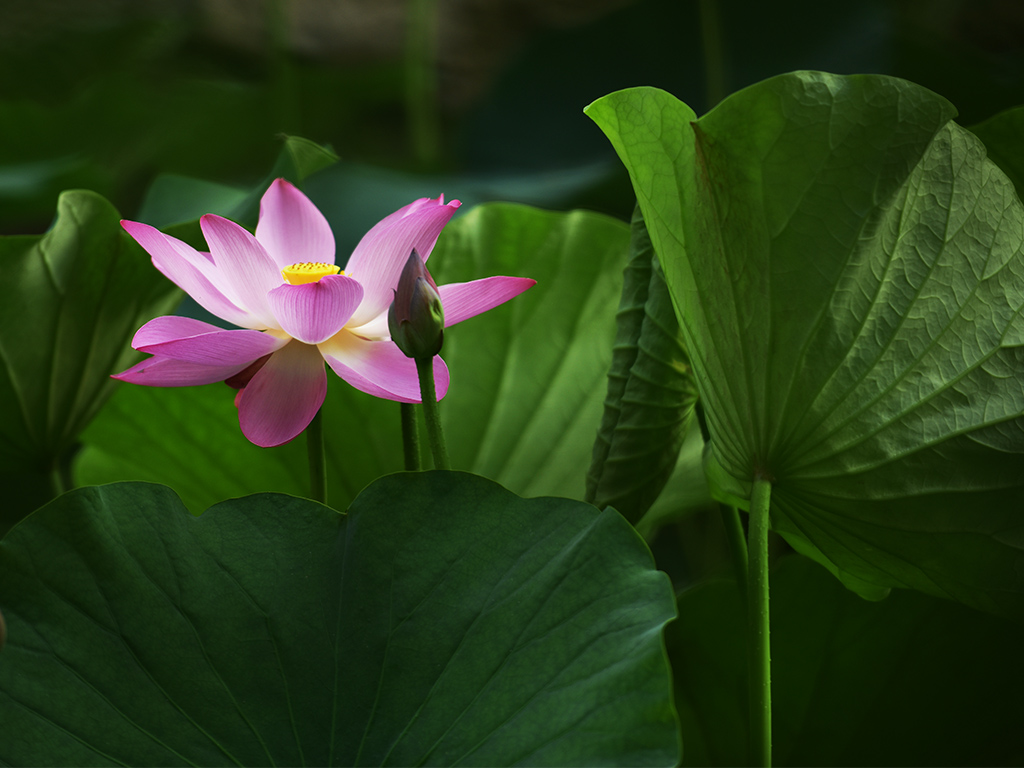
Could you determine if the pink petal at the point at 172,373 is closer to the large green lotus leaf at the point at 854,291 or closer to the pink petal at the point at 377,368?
the pink petal at the point at 377,368

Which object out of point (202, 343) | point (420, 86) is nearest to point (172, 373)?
→ point (202, 343)

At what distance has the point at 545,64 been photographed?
1.51 meters

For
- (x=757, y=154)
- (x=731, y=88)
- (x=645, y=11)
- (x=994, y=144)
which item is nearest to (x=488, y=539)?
(x=757, y=154)

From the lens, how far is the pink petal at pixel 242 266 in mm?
313

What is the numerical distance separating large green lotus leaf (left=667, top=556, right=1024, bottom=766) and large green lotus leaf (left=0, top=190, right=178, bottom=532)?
0.38m

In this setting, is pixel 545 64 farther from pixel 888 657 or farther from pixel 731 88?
pixel 888 657

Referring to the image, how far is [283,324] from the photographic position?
1.04ft

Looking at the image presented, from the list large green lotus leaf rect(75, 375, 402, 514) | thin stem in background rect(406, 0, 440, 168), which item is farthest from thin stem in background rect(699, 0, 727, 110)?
large green lotus leaf rect(75, 375, 402, 514)

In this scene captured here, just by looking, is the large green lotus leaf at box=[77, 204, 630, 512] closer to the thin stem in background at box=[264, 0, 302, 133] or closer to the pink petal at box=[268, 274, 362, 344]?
the pink petal at box=[268, 274, 362, 344]

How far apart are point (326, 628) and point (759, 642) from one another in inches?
6.4

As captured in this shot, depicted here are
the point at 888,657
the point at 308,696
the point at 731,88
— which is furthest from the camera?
the point at 731,88

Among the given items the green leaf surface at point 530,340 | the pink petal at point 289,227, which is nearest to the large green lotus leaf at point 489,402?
the green leaf surface at point 530,340

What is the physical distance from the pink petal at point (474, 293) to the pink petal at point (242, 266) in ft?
0.23

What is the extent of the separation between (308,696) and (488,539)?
84 mm
